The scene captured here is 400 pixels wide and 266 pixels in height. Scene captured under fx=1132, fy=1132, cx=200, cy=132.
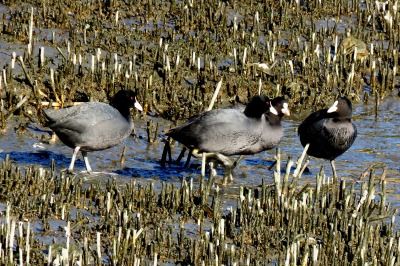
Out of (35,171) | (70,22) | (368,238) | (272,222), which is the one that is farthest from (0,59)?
(368,238)

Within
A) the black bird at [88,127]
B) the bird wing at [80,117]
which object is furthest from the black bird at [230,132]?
the bird wing at [80,117]

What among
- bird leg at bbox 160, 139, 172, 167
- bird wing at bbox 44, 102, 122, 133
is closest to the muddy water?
bird leg at bbox 160, 139, 172, 167

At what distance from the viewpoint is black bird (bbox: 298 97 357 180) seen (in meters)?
13.5

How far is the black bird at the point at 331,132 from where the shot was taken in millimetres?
13539

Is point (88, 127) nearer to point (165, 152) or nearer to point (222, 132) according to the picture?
point (165, 152)

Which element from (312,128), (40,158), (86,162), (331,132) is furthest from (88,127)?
(331,132)

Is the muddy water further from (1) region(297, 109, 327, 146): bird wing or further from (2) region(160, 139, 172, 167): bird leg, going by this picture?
(1) region(297, 109, 327, 146): bird wing

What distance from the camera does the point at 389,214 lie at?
1127cm

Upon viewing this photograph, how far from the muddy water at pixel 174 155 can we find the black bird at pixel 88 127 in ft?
1.14

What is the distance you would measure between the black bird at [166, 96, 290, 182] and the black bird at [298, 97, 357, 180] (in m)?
0.62

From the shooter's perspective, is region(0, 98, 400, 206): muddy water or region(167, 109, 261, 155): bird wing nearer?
region(167, 109, 261, 155): bird wing

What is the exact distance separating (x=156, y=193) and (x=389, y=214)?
7.82ft

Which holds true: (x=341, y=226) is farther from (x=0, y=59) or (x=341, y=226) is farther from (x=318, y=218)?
(x=0, y=59)

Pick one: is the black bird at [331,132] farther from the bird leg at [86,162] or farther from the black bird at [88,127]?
the bird leg at [86,162]
